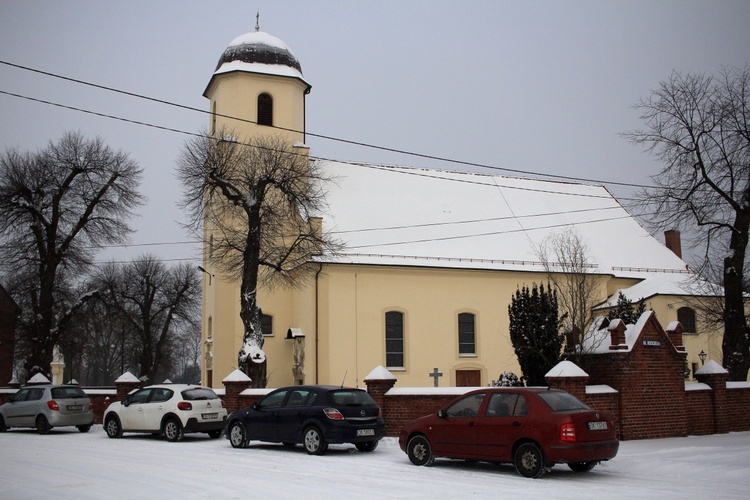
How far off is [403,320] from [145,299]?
3029cm

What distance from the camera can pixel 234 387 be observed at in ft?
Answer: 72.2

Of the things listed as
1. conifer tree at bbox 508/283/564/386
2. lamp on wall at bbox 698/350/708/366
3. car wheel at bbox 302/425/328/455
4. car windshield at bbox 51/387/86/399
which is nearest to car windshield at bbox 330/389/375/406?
car wheel at bbox 302/425/328/455

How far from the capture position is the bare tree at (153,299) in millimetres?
55594

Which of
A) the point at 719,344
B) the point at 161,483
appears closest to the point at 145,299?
the point at 719,344

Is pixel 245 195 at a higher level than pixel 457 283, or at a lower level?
higher

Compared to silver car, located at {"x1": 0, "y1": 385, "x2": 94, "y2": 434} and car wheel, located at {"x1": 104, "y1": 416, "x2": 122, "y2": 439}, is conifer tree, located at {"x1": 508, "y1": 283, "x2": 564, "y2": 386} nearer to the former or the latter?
car wheel, located at {"x1": 104, "y1": 416, "x2": 122, "y2": 439}

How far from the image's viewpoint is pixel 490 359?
34.0 m

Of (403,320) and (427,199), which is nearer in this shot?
(403,320)

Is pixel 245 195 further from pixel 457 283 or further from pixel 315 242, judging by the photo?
pixel 457 283

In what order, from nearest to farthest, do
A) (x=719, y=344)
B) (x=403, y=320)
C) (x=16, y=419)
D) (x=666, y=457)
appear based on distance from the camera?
(x=666, y=457) < (x=16, y=419) < (x=403, y=320) < (x=719, y=344)

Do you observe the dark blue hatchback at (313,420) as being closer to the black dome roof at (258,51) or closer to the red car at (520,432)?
the red car at (520,432)

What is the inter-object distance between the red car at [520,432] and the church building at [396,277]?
16.9 meters

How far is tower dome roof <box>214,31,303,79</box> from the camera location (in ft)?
113

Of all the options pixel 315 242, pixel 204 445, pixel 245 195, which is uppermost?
pixel 245 195
